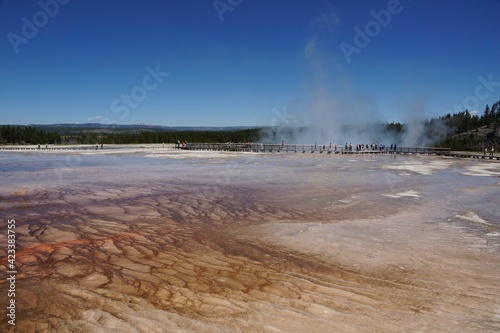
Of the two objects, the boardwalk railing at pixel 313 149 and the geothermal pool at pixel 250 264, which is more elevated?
the boardwalk railing at pixel 313 149

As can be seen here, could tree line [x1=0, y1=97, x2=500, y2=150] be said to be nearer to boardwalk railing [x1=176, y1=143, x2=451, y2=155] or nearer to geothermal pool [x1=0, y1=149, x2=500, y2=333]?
boardwalk railing [x1=176, y1=143, x2=451, y2=155]

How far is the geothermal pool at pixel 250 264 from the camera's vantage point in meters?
3.89

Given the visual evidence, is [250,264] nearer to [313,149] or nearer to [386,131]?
[313,149]

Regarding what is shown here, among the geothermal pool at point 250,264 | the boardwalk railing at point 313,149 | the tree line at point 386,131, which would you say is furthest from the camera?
the tree line at point 386,131

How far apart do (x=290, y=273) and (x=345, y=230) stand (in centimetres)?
290

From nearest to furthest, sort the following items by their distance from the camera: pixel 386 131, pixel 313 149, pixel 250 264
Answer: pixel 250 264, pixel 313 149, pixel 386 131

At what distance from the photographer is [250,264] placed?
5.57 m

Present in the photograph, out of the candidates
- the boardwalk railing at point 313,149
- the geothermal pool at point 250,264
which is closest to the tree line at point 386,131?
the boardwalk railing at point 313,149

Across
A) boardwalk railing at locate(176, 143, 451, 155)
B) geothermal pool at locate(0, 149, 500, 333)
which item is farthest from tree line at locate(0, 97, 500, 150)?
geothermal pool at locate(0, 149, 500, 333)

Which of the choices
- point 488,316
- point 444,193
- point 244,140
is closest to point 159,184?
point 444,193

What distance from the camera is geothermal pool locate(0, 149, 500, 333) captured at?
3891 millimetres

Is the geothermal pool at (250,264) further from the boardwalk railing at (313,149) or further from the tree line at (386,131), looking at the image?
the tree line at (386,131)

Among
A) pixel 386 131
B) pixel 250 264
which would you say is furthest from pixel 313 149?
pixel 386 131

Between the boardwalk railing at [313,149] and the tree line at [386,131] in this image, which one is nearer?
the boardwalk railing at [313,149]
